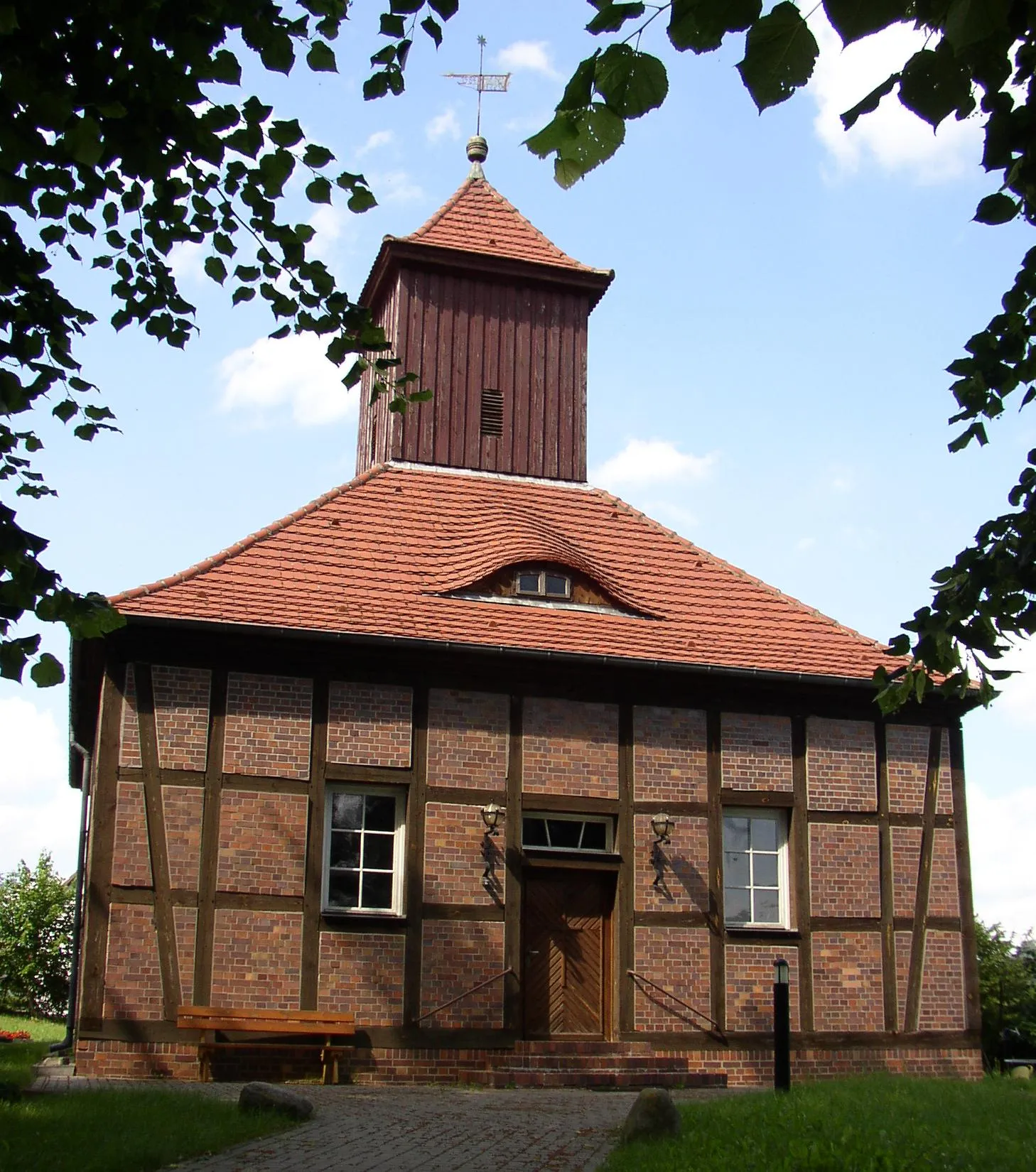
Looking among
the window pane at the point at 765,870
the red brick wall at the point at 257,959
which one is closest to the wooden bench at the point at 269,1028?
the red brick wall at the point at 257,959

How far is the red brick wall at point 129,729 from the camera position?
45.4 feet

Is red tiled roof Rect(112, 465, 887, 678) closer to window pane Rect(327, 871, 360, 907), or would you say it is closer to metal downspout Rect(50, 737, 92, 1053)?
window pane Rect(327, 871, 360, 907)

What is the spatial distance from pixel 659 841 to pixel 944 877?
331 cm

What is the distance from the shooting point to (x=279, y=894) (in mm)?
13852

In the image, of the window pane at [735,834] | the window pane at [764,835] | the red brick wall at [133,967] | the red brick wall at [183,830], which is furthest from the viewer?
the window pane at [764,835]

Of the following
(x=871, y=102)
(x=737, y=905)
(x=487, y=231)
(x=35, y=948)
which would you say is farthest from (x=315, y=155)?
(x=35, y=948)

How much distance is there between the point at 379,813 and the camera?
47.7 ft

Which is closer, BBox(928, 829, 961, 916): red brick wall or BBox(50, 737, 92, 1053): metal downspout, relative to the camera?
BBox(928, 829, 961, 916): red brick wall

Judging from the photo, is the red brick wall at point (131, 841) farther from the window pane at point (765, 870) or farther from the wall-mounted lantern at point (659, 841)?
the window pane at point (765, 870)

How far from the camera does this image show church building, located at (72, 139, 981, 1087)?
13711mm

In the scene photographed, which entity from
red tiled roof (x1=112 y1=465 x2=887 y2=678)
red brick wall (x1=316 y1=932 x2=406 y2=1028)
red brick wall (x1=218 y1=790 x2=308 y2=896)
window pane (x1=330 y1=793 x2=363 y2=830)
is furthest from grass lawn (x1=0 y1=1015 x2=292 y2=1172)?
red tiled roof (x1=112 y1=465 x2=887 y2=678)

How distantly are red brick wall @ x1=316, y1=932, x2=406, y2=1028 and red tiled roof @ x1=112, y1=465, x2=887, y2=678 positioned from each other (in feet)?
9.71

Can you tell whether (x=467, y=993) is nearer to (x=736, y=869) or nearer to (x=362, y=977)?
(x=362, y=977)

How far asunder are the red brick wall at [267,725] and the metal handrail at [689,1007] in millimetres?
3872
